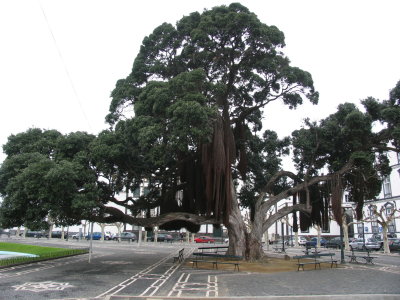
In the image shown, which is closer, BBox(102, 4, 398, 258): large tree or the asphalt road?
the asphalt road

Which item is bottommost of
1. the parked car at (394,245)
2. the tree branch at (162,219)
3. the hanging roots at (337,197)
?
the parked car at (394,245)

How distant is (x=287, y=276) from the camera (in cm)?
1402

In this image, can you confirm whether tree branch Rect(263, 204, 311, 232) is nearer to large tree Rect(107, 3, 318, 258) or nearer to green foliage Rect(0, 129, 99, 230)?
large tree Rect(107, 3, 318, 258)

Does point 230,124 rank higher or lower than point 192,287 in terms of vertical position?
higher

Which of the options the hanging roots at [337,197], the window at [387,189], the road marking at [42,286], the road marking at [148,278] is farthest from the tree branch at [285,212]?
the window at [387,189]

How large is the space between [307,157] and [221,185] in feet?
27.2

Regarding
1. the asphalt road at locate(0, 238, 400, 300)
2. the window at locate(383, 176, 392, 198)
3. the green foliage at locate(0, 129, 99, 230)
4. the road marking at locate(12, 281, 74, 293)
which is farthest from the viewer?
the window at locate(383, 176, 392, 198)

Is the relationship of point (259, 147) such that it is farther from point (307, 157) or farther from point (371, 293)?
point (371, 293)

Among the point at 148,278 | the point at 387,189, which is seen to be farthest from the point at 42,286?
the point at 387,189

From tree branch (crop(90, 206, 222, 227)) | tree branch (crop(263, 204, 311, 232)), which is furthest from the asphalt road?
tree branch (crop(263, 204, 311, 232))

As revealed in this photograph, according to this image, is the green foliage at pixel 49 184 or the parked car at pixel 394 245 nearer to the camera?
the green foliage at pixel 49 184

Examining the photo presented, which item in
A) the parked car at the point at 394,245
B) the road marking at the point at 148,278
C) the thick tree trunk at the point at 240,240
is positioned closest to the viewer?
the road marking at the point at 148,278

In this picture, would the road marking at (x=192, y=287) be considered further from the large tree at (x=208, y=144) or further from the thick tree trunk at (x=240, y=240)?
the thick tree trunk at (x=240, y=240)

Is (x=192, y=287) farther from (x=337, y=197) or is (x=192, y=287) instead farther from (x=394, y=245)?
(x=394, y=245)
